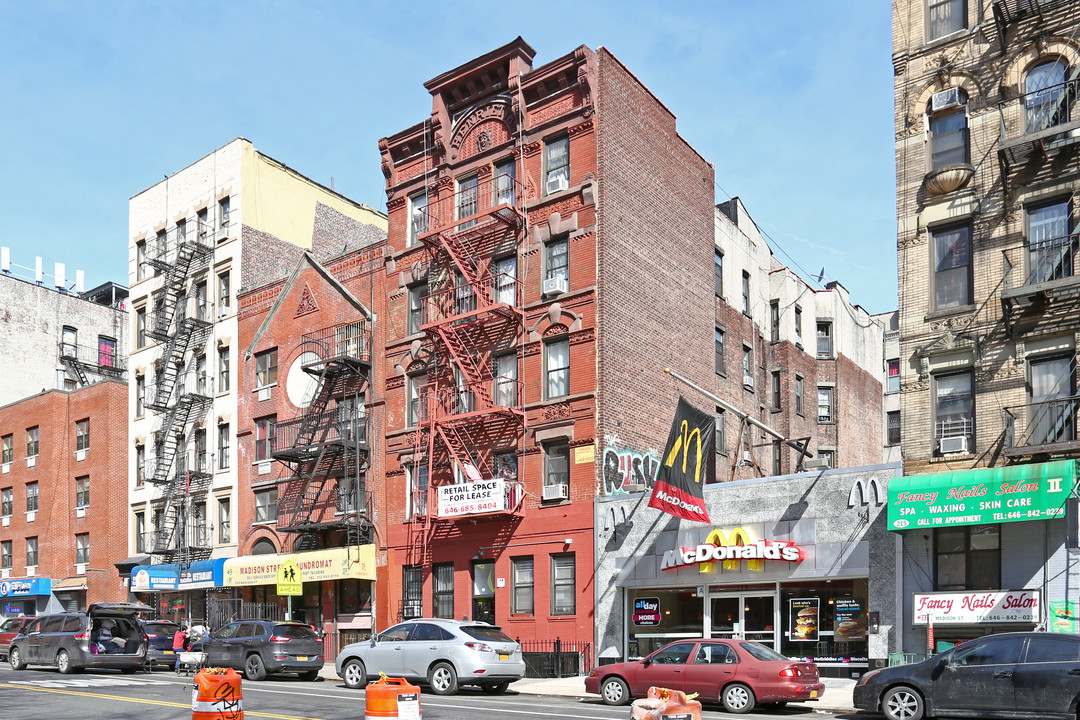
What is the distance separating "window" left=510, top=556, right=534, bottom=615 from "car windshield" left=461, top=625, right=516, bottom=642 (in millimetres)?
7201

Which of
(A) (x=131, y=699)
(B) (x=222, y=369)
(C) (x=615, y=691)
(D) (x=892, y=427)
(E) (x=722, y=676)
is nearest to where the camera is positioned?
(E) (x=722, y=676)

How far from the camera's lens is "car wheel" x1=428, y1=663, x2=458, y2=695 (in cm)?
2370

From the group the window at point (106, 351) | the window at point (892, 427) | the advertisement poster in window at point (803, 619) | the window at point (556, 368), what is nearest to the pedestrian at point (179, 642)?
the window at point (556, 368)

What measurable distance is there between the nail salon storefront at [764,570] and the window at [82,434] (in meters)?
30.9

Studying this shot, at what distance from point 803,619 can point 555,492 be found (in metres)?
8.00

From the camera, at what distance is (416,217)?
3769 cm

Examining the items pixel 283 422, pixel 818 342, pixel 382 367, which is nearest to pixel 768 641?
pixel 382 367

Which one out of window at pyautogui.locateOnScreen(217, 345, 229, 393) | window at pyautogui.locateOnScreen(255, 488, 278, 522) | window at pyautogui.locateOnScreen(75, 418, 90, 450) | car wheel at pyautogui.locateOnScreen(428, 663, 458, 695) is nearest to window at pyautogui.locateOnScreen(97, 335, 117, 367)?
window at pyautogui.locateOnScreen(75, 418, 90, 450)

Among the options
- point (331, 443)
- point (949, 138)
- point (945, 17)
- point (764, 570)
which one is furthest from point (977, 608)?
point (331, 443)

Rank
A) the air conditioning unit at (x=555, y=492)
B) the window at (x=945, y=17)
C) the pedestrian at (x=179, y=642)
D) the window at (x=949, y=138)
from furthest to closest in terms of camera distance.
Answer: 1. the pedestrian at (x=179, y=642)
2. the air conditioning unit at (x=555, y=492)
3. the window at (x=945, y=17)
4. the window at (x=949, y=138)

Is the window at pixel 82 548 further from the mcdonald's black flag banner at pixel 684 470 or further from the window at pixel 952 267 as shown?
the window at pixel 952 267

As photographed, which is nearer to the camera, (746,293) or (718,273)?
(718,273)

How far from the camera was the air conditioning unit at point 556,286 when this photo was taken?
107 ft

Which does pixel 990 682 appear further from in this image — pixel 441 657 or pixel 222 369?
pixel 222 369
